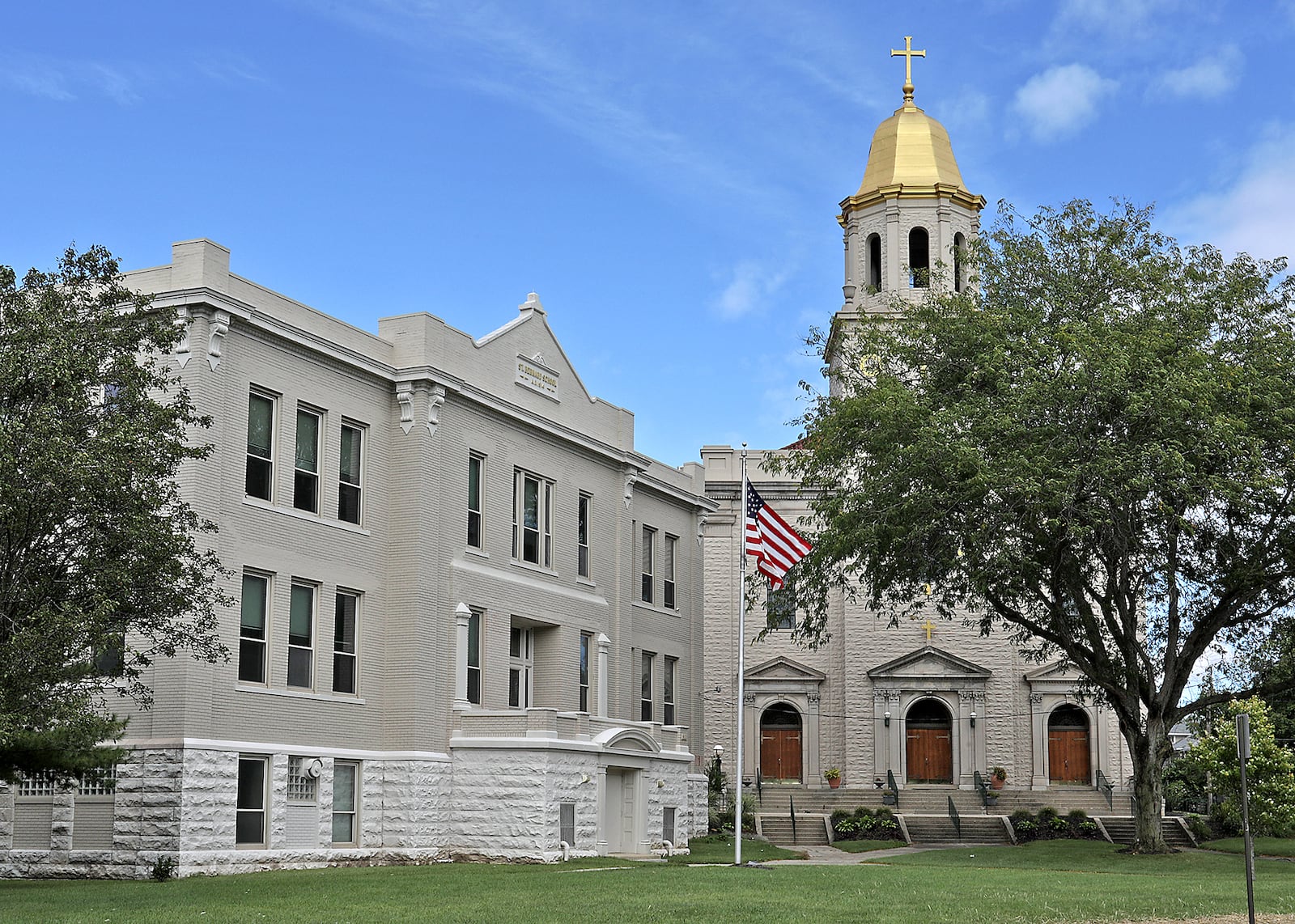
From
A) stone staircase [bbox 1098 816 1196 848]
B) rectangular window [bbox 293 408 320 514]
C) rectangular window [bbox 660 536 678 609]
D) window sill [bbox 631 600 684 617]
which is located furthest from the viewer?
rectangular window [bbox 660 536 678 609]

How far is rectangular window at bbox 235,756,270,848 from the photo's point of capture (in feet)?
89.0

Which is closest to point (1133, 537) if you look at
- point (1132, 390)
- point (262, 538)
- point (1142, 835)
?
point (1132, 390)

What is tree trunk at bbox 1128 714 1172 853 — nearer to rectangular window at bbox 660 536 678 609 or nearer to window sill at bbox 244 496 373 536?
rectangular window at bbox 660 536 678 609

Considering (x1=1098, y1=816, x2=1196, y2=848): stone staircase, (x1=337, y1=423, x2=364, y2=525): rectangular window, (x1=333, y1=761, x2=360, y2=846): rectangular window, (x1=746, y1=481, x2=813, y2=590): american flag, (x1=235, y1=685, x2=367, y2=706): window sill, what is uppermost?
(x1=337, y1=423, x2=364, y2=525): rectangular window

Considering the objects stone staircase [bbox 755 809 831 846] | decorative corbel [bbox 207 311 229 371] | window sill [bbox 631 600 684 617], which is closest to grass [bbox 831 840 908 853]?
stone staircase [bbox 755 809 831 846]

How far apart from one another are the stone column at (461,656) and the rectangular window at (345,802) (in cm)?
288

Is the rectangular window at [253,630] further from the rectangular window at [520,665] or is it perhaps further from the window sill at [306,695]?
the rectangular window at [520,665]

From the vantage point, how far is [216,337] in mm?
27328

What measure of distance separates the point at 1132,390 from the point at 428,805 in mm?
15567

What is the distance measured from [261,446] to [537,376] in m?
8.71

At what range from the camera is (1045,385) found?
30.2 metres

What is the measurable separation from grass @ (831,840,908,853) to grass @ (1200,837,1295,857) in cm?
766

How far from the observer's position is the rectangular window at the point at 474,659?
3332 centimetres

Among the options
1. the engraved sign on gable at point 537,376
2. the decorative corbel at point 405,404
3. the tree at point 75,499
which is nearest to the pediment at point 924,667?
the engraved sign on gable at point 537,376
